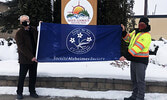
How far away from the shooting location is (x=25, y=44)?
3.69 metres

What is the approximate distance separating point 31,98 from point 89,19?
3.14 metres

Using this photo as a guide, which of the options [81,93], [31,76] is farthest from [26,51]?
[81,93]

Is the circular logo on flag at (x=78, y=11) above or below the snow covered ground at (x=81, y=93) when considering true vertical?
above

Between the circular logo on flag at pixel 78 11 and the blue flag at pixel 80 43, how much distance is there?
1217mm

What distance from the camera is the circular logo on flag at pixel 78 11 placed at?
550cm

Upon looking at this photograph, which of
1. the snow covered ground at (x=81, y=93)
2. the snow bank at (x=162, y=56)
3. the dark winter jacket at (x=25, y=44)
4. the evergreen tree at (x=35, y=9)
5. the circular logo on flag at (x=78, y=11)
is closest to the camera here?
the dark winter jacket at (x=25, y=44)

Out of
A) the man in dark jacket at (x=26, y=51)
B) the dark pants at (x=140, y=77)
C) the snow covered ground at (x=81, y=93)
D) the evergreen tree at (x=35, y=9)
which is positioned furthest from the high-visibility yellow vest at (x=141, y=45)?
the evergreen tree at (x=35, y=9)

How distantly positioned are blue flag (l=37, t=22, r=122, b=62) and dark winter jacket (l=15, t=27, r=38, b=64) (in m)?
0.41

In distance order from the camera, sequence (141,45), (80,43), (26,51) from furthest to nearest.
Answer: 1. (80,43)
2. (26,51)
3. (141,45)

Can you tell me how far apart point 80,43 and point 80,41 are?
0.18ft

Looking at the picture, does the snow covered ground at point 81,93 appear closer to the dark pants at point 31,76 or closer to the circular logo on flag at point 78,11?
the dark pants at point 31,76

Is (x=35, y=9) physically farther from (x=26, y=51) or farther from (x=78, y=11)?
(x=26, y=51)

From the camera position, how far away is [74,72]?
4250 mm

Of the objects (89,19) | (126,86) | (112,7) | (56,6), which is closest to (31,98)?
(126,86)
